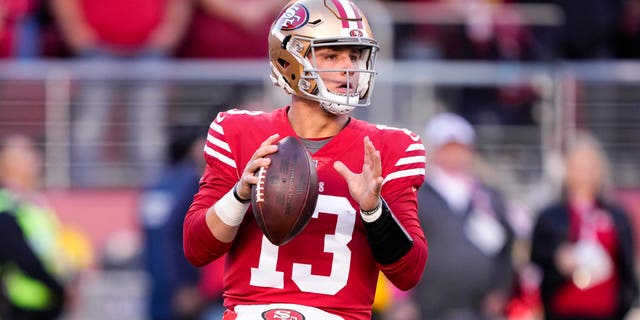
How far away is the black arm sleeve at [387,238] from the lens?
4.40m

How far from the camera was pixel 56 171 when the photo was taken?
9.60 meters

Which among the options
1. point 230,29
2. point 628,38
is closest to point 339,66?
point 230,29

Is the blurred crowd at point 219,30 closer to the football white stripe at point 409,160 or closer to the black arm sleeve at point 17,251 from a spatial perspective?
the black arm sleeve at point 17,251

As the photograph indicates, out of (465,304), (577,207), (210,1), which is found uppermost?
(210,1)

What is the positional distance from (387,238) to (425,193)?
13.4 feet

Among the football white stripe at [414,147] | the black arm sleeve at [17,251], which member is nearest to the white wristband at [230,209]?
the football white stripe at [414,147]

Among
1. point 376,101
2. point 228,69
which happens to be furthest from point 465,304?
point 228,69

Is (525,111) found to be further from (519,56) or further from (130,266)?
(130,266)

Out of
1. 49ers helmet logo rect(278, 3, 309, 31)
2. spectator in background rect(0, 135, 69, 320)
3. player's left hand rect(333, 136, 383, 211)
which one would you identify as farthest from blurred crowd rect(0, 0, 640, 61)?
player's left hand rect(333, 136, 383, 211)

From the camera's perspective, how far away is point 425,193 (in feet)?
27.9

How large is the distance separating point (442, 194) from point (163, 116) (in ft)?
7.34

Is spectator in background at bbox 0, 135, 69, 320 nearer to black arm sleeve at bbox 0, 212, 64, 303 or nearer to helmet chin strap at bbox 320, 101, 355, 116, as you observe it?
black arm sleeve at bbox 0, 212, 64, 303

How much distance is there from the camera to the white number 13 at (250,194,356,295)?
15.1 feet

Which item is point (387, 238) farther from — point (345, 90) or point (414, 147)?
point (345, 90)
